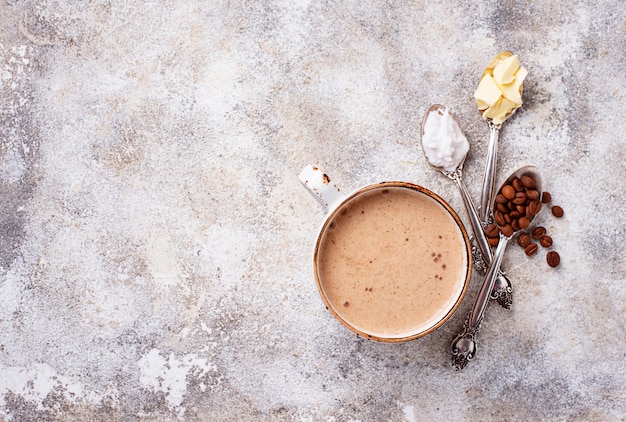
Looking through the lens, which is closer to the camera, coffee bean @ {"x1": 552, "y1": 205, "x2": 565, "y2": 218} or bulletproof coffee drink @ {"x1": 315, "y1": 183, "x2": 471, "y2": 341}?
bulletproof coffee drink @ {"x1": 315, "y1": 183, "x2": 471, "y2": 341}

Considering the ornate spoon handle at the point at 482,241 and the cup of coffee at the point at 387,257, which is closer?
the cup of coffee at the point at 387,257

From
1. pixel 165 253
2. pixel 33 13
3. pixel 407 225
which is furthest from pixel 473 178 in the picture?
pixel 33 13

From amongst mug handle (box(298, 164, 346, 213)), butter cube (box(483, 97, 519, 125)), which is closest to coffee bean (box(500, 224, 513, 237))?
butter cube (box(483, 97, 519, 125))

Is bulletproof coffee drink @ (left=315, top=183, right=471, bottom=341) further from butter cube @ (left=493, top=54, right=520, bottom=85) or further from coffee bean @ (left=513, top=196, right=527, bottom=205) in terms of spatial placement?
butter cube @ (left=493, top=54, right=520, bottom=85)

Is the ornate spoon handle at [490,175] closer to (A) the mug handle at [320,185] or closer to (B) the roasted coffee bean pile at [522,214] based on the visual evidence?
(B) the roasted coffee bean pile at [522,214]

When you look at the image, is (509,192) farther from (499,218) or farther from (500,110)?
(500,110)

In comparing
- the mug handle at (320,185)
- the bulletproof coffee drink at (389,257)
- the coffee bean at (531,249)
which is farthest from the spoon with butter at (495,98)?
the mug handle at (320,185)

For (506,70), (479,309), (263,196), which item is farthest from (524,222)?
(263,196)
